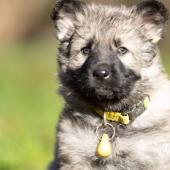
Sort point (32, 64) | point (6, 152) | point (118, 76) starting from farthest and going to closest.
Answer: point (32, 64), point (6, 152), point (118, 76)

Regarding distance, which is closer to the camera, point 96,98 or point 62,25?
point 96,98

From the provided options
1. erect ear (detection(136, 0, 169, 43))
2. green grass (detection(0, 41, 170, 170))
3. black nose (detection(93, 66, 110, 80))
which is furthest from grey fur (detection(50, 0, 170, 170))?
green grass (detection(0, 41, 170, 170))

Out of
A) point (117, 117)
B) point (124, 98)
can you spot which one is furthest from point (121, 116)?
point (124, 98)

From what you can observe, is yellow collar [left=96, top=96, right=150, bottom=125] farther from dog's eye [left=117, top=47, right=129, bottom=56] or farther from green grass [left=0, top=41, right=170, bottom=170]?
green grass [left=0, top=41, right=170, bottom=170]

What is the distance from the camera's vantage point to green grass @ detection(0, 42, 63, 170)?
8.69m

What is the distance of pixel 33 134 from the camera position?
32.4 ft

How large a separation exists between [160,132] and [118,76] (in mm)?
554

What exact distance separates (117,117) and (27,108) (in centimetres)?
552

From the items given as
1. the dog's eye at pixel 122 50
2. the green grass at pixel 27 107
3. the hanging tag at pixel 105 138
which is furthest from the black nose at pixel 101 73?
the green grass at pixel 27 107

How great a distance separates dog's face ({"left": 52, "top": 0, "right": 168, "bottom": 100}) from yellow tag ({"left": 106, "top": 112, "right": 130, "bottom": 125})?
0.46ft

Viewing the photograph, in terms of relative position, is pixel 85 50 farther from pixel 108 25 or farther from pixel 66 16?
pixel 66 16

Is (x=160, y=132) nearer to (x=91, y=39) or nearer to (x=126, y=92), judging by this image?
(x=126, y=92)

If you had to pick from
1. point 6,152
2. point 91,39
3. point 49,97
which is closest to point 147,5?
point 91,39

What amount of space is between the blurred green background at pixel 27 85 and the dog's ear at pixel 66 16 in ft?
1.39
